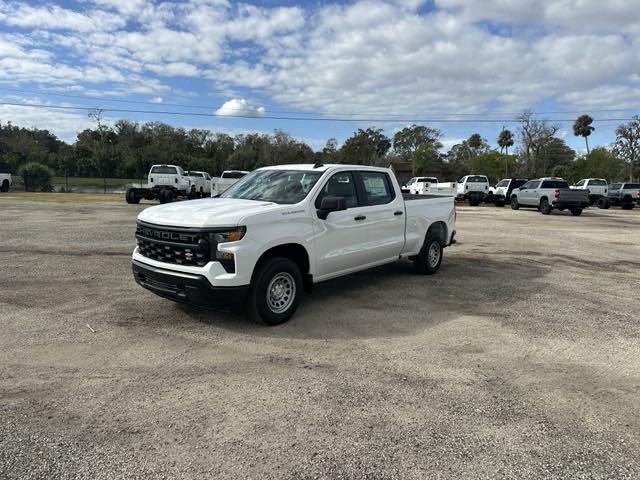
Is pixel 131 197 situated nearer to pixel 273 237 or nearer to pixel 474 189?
pixel 474 189

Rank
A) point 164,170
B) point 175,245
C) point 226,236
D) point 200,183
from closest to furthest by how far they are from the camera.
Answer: point 226,236
point 175,245
point 164,170
point 200,183

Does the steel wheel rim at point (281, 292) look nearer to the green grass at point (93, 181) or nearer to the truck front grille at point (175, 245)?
the truck front grille at point (175, 245)

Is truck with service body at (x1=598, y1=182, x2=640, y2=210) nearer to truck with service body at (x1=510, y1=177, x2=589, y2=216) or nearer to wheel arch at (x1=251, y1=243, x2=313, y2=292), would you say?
truck with service body at (x1=510, y1=177, x2=589, y2=216)

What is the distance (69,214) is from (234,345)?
639 inches

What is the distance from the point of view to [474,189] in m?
32.1

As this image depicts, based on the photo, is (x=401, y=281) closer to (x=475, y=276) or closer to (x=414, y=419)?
(x=475, y=276)

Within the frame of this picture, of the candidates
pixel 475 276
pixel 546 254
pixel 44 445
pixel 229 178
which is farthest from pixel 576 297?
pixel 229 178

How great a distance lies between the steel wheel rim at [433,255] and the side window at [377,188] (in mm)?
1507

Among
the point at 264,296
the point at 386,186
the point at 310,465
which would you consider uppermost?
the point at 386,186

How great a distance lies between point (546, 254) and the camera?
10719 mm

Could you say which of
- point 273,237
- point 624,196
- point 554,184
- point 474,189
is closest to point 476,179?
point 474,189

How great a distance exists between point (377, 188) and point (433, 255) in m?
2.03

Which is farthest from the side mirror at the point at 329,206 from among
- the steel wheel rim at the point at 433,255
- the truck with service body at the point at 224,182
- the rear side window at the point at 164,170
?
the rear side window at the point at 164,170

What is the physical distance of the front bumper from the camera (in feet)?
15.5
